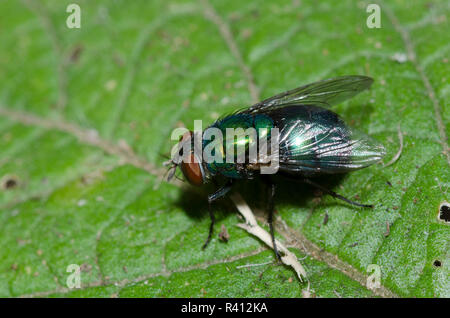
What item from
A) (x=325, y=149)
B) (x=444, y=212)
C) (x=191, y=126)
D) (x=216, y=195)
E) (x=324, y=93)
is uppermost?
(x=324, y=93)

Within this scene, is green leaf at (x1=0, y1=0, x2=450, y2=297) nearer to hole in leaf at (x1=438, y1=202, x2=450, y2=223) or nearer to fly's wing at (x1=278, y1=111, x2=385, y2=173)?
hole in leaf at (x1=438, y1=202, x2=450, y2=223)

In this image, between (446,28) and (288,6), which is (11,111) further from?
(446,28)

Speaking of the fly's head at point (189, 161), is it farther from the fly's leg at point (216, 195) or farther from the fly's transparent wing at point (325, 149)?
the fly's transparent wing at point (325, 149)

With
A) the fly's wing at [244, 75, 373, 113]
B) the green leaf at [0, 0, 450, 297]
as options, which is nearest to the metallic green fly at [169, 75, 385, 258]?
the fly's wing at [244, 75, 373, 113]

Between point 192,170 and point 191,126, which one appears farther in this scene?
point 191,126

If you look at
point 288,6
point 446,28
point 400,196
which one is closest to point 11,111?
point 288,6

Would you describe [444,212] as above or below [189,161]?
below

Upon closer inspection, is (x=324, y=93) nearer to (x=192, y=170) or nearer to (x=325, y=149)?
(x=325, y=149)

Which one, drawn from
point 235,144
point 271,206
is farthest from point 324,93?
point 271,206
